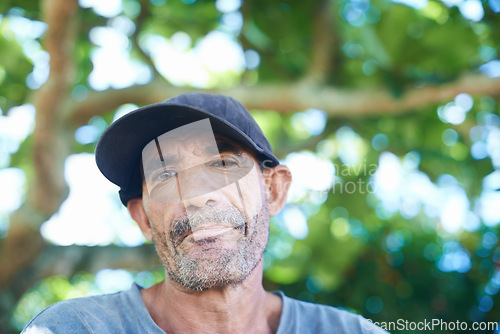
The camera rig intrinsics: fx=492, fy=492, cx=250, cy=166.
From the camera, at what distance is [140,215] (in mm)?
1701

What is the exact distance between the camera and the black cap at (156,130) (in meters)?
1.48

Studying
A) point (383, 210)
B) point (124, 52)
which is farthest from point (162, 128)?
point (383, 210)

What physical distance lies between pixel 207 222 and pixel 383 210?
3542mm

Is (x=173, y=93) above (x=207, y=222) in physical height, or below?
below

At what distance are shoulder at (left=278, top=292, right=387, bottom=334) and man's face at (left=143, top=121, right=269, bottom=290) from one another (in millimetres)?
268

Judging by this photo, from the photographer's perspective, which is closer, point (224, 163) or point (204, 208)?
point (204, 208)

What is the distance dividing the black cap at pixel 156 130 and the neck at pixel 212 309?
0.37m

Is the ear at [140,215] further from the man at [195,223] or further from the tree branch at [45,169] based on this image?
the tree branch at [45,169]

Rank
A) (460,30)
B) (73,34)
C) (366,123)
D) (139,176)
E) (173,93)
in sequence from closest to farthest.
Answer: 1. (139,176)
2. (73,34)
3. (460,30)
4. (173,93)
5. (366,123)

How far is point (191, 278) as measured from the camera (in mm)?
1445

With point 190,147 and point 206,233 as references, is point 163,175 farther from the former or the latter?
point 206,233

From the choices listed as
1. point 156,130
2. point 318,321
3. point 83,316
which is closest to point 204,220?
point 156,130

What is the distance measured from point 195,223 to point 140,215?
0.36m

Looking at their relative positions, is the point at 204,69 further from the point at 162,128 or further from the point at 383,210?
the point at 162,128
